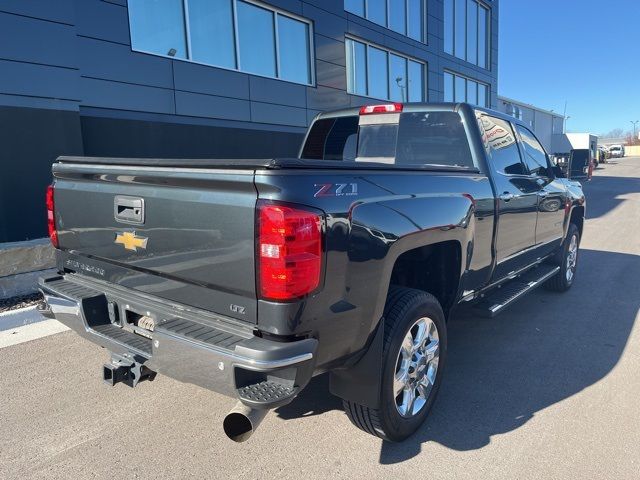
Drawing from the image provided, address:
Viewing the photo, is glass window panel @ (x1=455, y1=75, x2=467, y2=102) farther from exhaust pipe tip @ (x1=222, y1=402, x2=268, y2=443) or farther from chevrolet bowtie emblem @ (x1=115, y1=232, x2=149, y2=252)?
exhaust pipe tip @ (x1=222, y1=402, x2=268, y2=443)

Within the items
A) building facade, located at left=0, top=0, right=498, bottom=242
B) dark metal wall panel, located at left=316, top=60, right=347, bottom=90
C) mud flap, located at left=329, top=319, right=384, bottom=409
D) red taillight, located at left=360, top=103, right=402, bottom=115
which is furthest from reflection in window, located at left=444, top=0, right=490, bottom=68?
mud flap, located at left=329, top=319, right=384, bottom=409

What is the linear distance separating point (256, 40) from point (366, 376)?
11.1 m

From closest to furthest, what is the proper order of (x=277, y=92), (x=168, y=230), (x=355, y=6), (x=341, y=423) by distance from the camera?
(x=168, y=230), (x=341, y=423), (x=277, y=92), (x=355, y=6)

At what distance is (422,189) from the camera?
2818 mm

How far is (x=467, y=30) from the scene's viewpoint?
22.1 m

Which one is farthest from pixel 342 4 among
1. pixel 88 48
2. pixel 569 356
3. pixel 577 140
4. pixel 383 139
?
pixel 577 140

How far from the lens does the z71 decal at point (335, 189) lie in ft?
6.93

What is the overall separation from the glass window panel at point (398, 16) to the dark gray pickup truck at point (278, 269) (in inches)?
584

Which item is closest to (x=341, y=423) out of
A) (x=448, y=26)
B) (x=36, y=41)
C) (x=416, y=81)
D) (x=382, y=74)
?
(x=36, y=41)

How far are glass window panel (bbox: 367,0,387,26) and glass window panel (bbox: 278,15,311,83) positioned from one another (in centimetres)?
359

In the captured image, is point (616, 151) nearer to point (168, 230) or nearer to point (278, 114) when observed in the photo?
point (278, 114)

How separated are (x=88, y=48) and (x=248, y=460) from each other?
8428 mm

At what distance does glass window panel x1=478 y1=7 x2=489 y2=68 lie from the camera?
2316 cm

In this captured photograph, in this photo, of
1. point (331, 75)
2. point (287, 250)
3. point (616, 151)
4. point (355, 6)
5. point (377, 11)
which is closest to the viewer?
point (287, 250)
